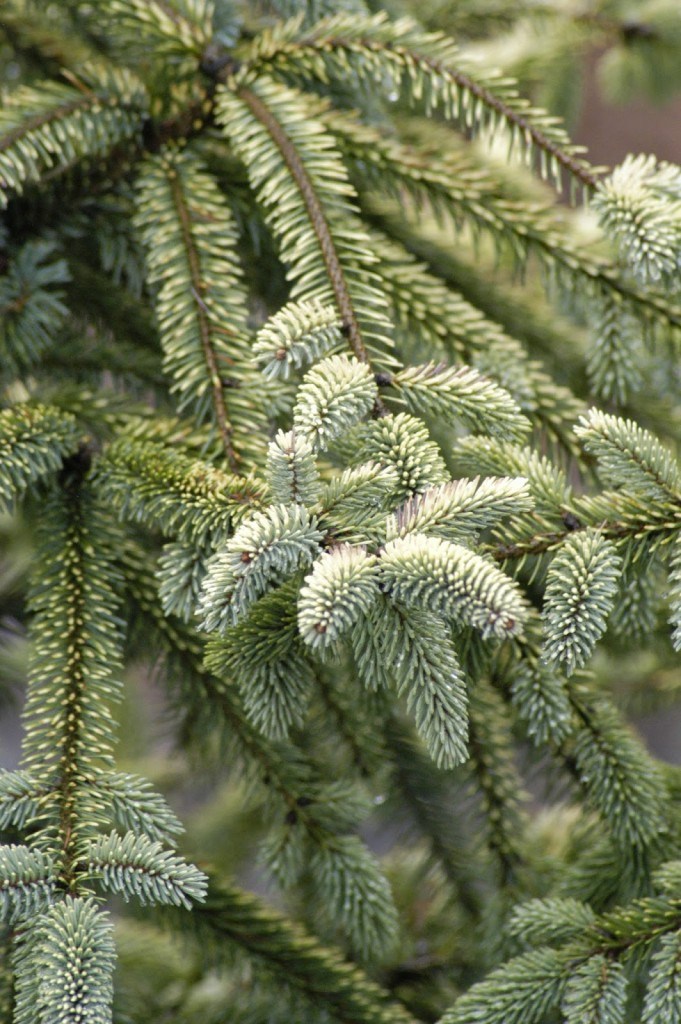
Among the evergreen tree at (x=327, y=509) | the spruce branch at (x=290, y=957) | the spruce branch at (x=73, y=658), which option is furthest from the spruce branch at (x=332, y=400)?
the spruce branch at (x=290, y=957)

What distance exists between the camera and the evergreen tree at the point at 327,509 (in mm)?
542

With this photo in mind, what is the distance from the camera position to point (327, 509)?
0.55 metres

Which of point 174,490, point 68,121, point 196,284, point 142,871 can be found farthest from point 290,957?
point 68,121

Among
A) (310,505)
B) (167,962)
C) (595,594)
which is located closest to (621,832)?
(595,594)

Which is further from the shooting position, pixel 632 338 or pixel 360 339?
pixel 632 338

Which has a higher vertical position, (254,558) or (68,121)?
(68,121)

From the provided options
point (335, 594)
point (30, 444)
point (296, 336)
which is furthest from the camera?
point (30, 444)

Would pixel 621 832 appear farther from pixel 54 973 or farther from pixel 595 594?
pixel 54 973

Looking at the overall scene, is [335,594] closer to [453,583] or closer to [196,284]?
[453,583]

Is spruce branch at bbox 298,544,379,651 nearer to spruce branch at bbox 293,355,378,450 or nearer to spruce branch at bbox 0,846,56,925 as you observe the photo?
spruce branch at bbox 293,355,378,450

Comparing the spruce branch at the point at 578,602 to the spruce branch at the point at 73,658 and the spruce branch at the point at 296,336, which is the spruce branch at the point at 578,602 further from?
the spruce branch at the point at 73,658

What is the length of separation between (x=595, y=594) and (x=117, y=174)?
58 cm

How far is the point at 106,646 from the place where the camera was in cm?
70

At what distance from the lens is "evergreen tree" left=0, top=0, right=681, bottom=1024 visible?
1.78 ft
